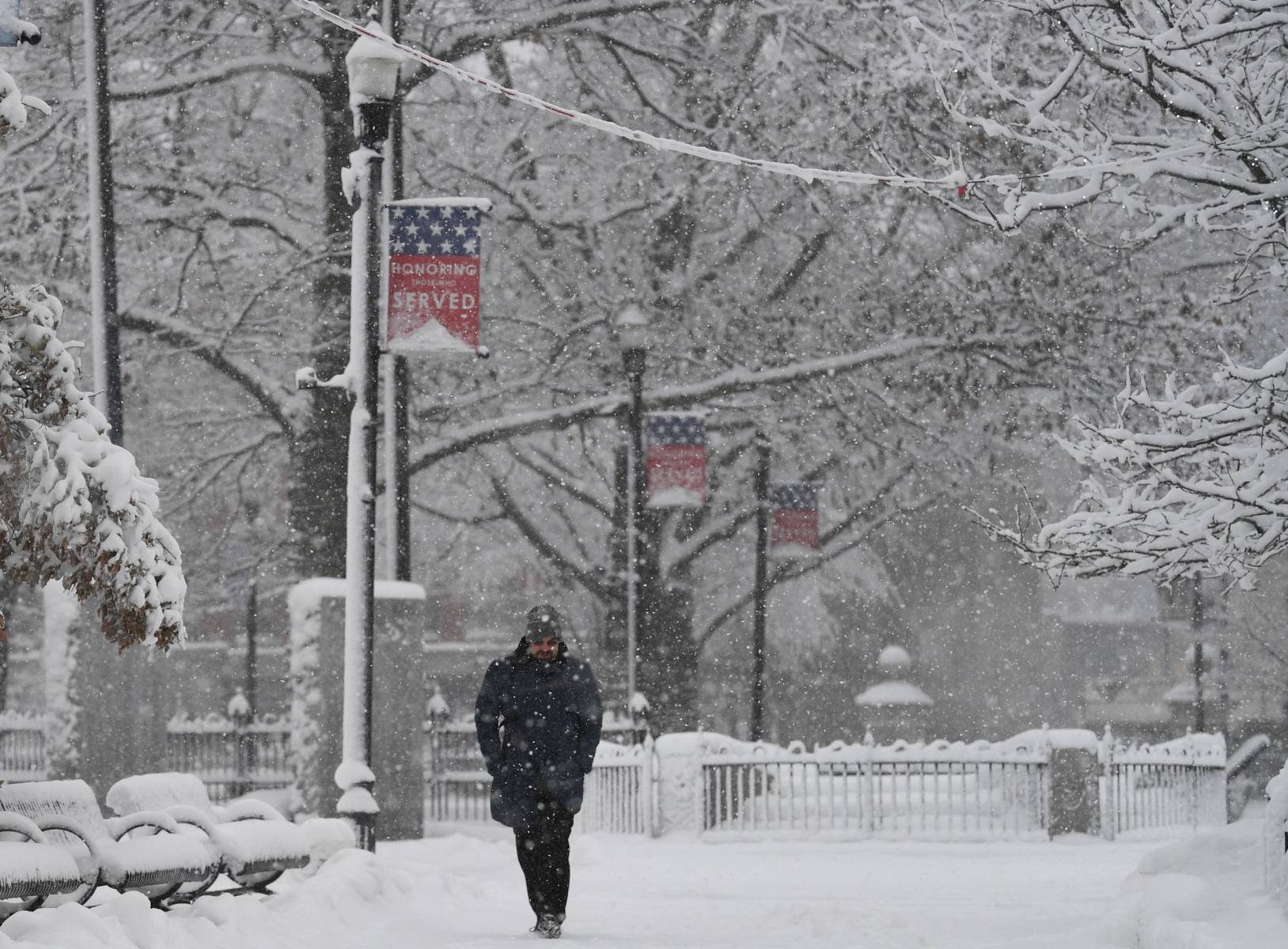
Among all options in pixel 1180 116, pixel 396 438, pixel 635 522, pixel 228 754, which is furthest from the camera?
pixel 228 754

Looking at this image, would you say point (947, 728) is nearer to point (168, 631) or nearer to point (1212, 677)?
point (1212, 677)

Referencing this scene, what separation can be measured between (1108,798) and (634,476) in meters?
6.93

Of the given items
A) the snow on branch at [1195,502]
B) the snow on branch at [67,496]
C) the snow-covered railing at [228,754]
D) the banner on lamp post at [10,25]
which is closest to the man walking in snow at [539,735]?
the snow on branch at [67,496]

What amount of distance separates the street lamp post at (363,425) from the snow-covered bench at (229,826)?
53.3 inches

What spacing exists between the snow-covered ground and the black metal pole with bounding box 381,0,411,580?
3.57 meters

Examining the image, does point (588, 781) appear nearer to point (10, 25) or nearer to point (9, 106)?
point (10, 25)

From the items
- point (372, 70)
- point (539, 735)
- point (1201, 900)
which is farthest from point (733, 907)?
point (372, 70)

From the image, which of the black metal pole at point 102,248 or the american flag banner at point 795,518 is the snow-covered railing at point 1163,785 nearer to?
the american flag banner at point 795,518

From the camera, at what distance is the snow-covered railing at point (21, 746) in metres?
28.0

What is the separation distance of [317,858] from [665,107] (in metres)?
13.8

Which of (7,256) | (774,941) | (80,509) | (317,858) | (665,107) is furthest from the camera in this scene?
(665,107)

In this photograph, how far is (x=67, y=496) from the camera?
9586 millimetres

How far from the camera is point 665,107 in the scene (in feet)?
80.7

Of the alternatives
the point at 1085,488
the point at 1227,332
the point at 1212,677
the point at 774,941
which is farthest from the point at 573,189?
the point at 1212,677
